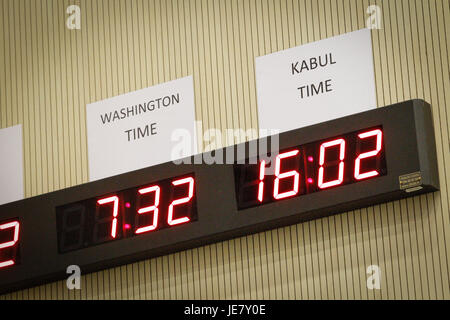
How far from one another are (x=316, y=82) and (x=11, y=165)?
2.59 metres

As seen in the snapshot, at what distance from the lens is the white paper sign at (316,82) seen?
6.13 meters

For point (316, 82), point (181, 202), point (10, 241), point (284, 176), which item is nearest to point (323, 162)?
point (284, 176)

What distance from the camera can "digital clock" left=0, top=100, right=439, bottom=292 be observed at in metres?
5.63

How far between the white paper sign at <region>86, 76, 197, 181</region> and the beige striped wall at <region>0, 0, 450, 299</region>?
3.2 inches

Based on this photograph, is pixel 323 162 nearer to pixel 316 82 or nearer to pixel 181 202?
pixel 316 82

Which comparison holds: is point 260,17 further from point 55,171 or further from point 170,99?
point 55,171

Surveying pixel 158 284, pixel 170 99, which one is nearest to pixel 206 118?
pixel 170 99

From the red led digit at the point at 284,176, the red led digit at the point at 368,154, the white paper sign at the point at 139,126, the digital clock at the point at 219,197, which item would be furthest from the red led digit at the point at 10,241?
the red led digit at the point at 368,154

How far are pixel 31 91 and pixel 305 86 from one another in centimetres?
235

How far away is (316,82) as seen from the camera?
6.27 meters

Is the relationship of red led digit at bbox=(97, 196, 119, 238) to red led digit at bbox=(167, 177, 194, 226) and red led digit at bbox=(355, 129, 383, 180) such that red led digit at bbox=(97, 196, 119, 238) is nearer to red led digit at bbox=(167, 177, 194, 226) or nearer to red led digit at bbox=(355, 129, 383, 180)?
red led digit at bbox=(167, 177, 194, 226)

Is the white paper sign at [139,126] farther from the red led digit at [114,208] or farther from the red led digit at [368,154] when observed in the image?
the red led digit at [368,154]

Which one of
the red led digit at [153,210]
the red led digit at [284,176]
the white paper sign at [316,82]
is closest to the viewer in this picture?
the red led digit at [284,176]

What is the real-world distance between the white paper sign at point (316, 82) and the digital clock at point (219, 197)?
340mm
